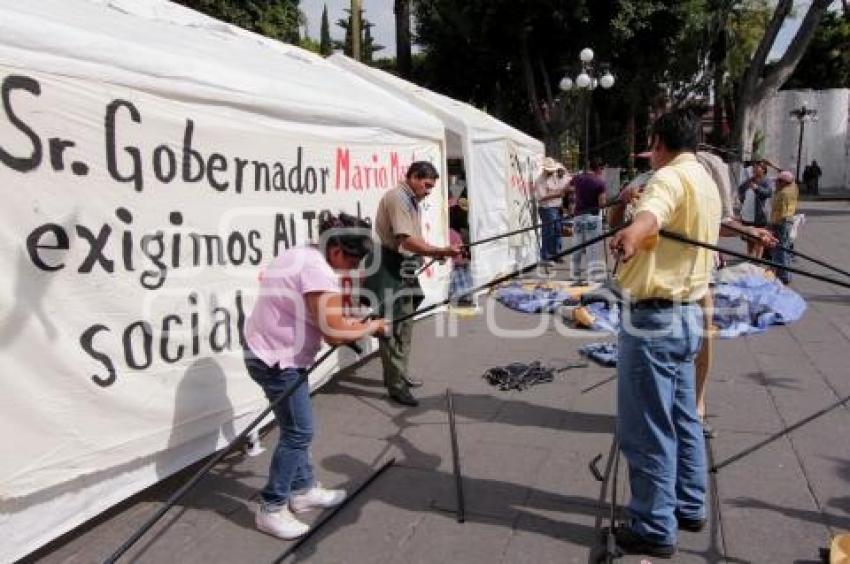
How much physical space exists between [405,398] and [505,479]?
1.40m

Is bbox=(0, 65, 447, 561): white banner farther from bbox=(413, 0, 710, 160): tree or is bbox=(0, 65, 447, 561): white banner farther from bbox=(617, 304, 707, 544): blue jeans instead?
bbox=(413, 0, 710, 160): tree

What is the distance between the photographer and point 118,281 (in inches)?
133

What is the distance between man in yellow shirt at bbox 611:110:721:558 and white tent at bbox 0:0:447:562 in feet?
7.44

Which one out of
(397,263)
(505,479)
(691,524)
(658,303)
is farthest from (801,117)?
(658,303)

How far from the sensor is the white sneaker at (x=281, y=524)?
3295 millimetres

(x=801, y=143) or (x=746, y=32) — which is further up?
(x=746, y=32)

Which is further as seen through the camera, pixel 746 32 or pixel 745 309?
pixel 746 32

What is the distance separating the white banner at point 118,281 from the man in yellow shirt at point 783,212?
788 centimetres

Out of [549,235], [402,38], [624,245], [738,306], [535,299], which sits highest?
[402,38]

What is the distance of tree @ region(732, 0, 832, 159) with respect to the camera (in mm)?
22734

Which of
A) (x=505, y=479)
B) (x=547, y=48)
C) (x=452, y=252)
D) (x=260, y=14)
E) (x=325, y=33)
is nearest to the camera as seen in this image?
(x=505, y=479)

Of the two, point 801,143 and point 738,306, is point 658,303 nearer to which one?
point 738,306

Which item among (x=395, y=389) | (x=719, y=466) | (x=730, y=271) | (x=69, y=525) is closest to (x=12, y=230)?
(x=69, y=525)

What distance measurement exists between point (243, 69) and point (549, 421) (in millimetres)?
3052
